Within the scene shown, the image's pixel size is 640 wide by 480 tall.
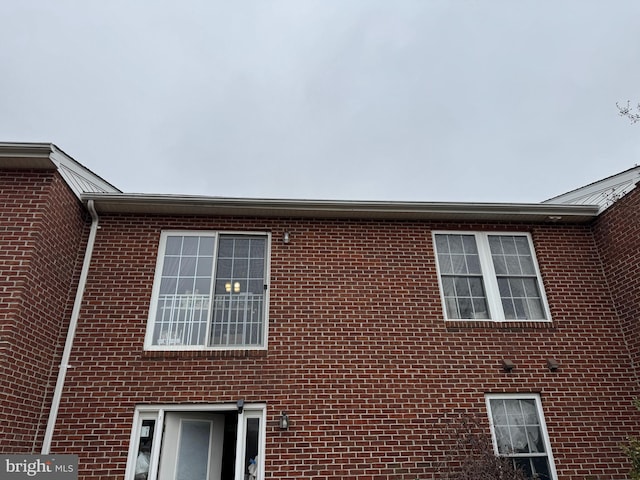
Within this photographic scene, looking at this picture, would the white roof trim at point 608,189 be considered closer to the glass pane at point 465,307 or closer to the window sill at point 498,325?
the window sill at point 498,325

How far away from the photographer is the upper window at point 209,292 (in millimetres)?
5758

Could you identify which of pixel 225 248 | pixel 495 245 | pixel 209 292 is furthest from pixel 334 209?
pixel 495 245

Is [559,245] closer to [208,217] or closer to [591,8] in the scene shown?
[208,217]

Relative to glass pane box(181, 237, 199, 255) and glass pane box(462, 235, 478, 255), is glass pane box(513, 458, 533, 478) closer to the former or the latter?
glass pane box(462, 235, 478, 255)

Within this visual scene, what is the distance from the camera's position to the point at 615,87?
1436cm

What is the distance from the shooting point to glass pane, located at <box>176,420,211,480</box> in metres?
5.30

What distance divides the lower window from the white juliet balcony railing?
2.94 feet

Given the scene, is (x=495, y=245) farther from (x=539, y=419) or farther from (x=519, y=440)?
(x=519, y=440)

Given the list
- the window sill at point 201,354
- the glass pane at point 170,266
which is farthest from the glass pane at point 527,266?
the glass pane at point 170,266

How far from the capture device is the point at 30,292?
4945 millimetres

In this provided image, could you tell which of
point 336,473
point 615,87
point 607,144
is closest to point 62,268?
point 336,473

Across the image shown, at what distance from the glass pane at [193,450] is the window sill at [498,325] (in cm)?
389

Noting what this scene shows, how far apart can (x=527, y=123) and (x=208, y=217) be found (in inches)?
893

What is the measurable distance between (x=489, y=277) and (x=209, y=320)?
14.8ft
